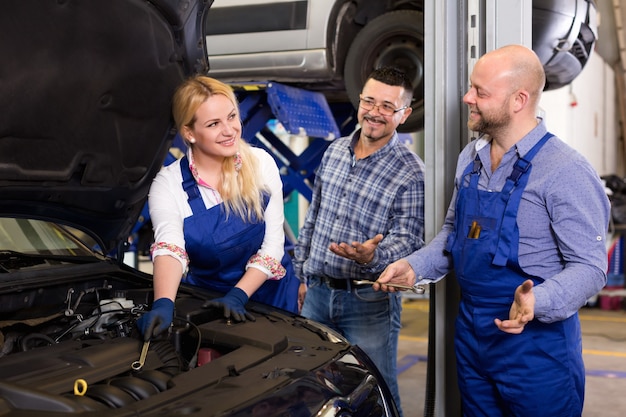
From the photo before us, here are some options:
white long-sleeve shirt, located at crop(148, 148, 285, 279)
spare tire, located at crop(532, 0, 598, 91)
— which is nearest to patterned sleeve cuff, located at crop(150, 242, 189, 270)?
white long-sleeve shirt, located at crop(148, 148, 285, 279)

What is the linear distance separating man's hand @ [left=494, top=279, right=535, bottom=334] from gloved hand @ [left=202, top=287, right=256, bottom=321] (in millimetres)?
702

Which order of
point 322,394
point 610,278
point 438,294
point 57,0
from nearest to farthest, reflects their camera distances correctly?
1. point 322,394
2. point 57,0
3. point 438,294
4. point 610,278

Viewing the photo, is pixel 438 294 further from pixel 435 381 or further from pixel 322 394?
pixel 322 394

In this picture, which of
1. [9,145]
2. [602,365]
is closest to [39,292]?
[9,145]

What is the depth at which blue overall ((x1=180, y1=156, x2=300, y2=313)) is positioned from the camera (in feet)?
7.14

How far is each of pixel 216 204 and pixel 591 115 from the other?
375 inches

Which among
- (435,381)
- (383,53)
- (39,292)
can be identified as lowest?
(435,381)

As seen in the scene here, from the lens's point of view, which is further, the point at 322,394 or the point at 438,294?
the point at 438,294

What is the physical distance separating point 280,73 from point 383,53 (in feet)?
2.14

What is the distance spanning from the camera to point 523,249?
6.44 ft

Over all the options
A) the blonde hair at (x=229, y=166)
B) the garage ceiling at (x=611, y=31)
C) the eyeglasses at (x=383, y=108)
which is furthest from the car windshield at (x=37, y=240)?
the garage ceiling at (x=611, y=31)

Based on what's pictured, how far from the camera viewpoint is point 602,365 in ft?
15.4

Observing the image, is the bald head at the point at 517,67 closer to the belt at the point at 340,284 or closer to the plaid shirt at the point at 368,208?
the plaid shirt at the point at 368,208

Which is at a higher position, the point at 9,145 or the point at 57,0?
the point at 57,0
